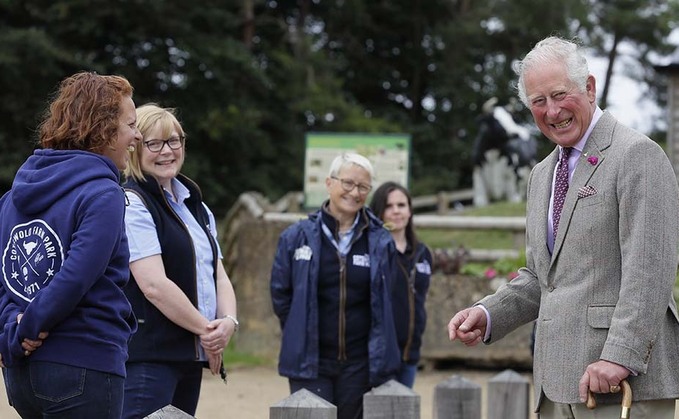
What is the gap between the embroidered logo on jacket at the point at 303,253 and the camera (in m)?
5.33

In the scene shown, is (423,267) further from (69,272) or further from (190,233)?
(69,272)

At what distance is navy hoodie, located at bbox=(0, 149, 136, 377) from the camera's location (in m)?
3.22

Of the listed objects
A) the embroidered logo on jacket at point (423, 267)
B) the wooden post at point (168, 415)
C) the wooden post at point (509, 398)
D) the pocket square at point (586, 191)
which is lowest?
the wooden post at point (509, 398)

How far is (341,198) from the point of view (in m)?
5.43

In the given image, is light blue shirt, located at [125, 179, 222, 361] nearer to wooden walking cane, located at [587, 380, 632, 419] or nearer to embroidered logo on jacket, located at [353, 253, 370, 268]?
embroidered logo on jacket, located at [353, 253, 370, 268]

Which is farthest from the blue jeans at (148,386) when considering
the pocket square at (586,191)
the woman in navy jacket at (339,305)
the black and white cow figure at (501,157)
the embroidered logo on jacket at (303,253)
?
the black and white cow figure at (501,157)

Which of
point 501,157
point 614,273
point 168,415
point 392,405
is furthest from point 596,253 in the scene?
point 501,157

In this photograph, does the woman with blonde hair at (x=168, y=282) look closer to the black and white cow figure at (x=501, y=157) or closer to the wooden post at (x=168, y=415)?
the wooden post at (x=168, y=415)

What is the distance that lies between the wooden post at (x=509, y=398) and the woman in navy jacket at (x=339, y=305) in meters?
0.57

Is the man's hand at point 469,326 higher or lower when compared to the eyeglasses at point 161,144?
lower

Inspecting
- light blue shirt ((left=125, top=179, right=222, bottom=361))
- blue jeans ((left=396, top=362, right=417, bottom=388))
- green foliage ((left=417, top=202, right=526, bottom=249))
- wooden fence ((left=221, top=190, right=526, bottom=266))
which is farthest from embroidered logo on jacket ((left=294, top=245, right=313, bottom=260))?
green foliage ((left=417, top=202, right=526, bottom=249))

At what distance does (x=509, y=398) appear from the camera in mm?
4875

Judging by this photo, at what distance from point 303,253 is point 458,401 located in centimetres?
119

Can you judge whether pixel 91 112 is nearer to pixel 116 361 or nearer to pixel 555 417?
pixel 116 361
